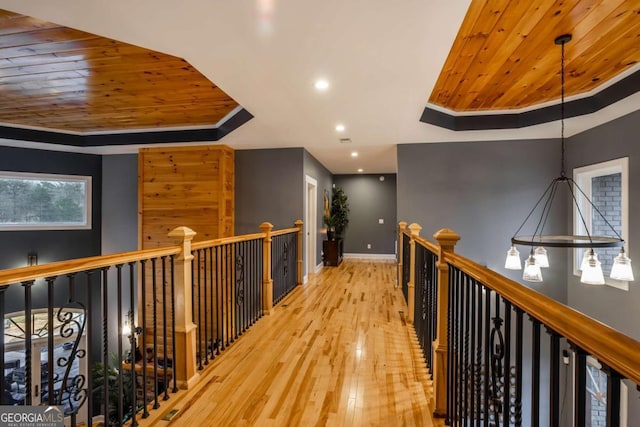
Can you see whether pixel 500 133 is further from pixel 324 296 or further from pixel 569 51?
pixel 324 296

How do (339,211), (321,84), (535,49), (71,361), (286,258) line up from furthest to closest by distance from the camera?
(339,211)
(286,258)
(321,84)
(535,49)
(71,361)

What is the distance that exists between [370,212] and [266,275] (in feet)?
17.4

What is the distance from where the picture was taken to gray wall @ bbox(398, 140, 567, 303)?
15.8ft

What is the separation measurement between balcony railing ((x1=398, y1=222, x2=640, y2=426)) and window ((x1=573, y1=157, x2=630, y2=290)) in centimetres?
274

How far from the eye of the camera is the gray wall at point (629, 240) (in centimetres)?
345

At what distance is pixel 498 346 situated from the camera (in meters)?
1.13

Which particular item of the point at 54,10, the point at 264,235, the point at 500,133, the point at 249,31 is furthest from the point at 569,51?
the point at 54,10

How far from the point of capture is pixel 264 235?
3799mm

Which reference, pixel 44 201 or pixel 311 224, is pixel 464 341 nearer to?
pixel 311 224

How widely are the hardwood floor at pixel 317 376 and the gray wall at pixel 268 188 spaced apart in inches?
82.9

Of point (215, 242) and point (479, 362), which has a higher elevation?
point (215, 242)

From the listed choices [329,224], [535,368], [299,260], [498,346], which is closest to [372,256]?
[329,224]

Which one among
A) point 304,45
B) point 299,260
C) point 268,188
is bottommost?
point 299,260

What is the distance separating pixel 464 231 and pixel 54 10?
5.23m
